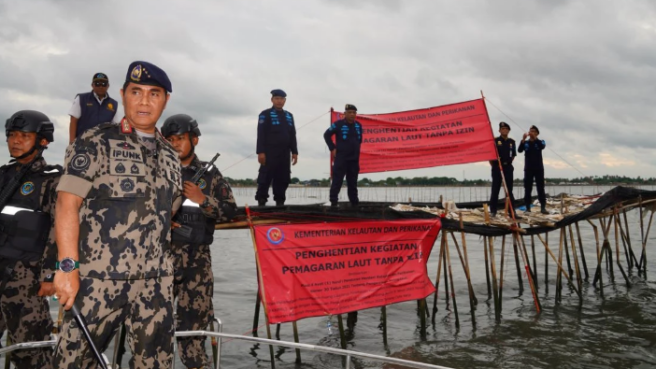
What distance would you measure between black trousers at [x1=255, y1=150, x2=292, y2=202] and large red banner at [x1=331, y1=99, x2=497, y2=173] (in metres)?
3.36

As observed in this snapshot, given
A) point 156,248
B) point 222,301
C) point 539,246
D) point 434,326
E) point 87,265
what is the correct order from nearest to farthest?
point 87,265 → point 156,248 → point 434,326 → point 222,301 → point 539,246

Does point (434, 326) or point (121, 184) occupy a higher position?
point (121, 184)

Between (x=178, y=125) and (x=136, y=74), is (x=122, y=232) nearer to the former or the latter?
(x=136, y=74)

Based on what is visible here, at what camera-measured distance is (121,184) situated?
3012 millimetres

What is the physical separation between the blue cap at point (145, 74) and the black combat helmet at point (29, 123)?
83.7 inches

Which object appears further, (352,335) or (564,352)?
(352,335)

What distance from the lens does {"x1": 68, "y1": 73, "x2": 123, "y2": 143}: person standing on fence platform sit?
6957 mm

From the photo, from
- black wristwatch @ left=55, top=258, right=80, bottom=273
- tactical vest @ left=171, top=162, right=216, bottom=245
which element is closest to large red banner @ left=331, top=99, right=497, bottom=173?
tactical vest @ left=171, top=162, right=216, bottom=245

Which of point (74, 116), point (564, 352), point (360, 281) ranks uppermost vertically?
point (74, 116)

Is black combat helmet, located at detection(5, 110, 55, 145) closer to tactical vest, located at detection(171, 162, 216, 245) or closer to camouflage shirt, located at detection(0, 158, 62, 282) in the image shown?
camouflage shirt, located at detection(0, 158, 62, 282)

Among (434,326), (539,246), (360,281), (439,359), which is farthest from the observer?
(539,246)

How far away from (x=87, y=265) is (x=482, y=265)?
866 inches

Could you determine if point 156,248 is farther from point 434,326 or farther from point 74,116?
point 434,326

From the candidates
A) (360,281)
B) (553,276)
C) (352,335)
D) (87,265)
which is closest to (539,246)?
(553,276)
